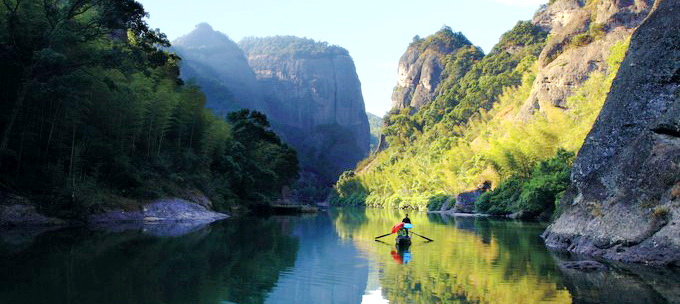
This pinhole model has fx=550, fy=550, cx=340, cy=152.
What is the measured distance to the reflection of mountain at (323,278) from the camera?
9938mm

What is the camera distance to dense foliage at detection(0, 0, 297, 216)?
67.3ft

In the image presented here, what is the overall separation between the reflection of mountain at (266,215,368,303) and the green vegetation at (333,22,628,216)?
2068 centimetres

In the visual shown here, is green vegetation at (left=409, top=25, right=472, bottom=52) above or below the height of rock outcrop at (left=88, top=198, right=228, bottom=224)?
above

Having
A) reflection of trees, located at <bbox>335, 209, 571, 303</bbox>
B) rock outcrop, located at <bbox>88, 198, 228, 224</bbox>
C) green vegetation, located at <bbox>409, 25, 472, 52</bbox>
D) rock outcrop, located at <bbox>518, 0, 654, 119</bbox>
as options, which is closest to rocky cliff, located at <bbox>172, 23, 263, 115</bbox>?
green vegetation, located at <bbox>409, 25, 472, 52</bbox>

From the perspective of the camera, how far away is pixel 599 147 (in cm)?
1881

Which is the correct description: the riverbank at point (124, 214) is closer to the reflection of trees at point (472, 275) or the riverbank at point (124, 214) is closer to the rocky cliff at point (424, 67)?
the reflection of trees at point (472, 275)

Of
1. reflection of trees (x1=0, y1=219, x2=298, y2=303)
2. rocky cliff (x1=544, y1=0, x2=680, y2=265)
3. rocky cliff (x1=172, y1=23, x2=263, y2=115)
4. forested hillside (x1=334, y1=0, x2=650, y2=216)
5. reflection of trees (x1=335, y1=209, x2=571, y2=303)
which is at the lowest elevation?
reflection of trees (x1=0, y1=219, x2=298, y2=303)

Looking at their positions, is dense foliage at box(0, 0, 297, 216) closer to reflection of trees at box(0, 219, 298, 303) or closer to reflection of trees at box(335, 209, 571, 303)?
reflection of trees at box(0, 219, 298, 303)

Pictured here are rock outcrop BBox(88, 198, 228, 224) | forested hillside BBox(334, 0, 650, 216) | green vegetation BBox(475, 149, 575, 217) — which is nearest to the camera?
rock outcrop BBox(88, 198, 228, 224)

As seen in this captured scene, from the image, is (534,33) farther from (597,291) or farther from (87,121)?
(597,291)

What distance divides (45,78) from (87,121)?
3958mm

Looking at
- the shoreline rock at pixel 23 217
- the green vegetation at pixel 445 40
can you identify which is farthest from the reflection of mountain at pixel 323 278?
the green vegetation at pixel 445 40

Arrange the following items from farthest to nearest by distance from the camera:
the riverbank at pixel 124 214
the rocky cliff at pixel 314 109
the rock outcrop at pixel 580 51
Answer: the rocky cliff at pixel 314 109
the rock outcrop at pixel 580 51
the riverbank at pixel 124 214

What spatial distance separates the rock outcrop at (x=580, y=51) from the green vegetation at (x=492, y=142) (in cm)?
228
